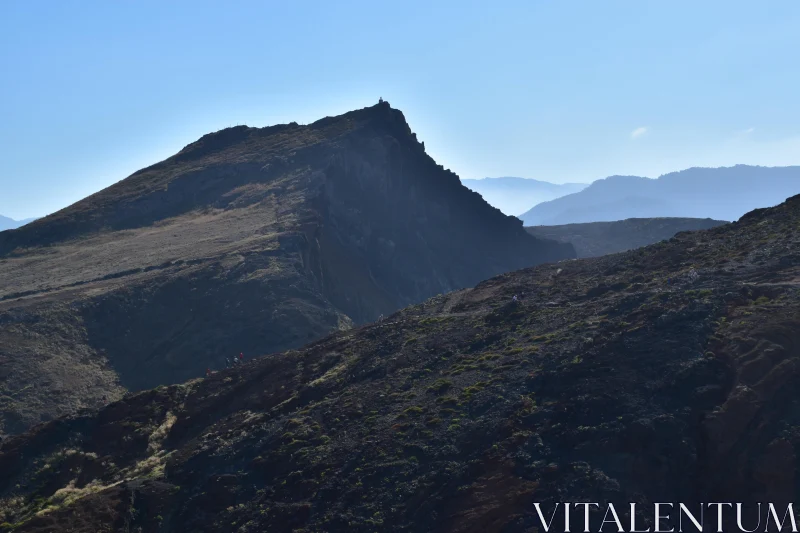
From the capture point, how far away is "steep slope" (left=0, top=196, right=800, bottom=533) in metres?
22.9

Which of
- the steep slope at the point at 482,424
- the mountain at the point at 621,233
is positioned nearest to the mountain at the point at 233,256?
the mountain at the point at 621,233

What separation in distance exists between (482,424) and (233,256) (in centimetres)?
5981

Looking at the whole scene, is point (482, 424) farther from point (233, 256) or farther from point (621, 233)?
point (621, 233)

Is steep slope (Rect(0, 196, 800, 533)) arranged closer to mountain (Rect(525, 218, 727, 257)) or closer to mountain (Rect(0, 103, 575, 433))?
mountain (Rect(0, 103, 575, 433))

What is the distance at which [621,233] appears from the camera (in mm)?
154500

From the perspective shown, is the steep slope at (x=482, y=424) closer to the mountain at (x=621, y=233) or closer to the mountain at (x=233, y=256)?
the mountain at (x=233, y=256)

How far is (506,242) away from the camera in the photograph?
134750 millimetres

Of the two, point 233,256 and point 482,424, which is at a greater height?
point 233,256

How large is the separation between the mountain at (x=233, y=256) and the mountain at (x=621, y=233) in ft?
30.6

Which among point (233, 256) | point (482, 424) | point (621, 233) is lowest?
point (482, 424)

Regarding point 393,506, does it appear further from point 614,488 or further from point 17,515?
point 17,515

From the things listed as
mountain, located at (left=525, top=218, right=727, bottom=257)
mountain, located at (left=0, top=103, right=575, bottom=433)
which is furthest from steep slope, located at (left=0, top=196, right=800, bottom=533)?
mountain, located at (left=525, top=218, right=727, bottom=257)

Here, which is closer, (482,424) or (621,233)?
(482,424)

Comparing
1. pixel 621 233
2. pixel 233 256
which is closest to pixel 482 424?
pixel 233 256
